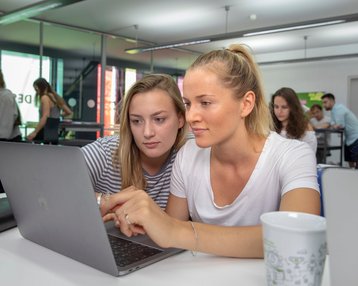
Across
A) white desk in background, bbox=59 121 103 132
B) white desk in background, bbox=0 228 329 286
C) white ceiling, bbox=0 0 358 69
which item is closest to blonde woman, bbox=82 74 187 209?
white desk in background, bbox=0 228 329 286

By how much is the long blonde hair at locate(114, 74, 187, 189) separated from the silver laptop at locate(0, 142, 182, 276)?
0.43 m

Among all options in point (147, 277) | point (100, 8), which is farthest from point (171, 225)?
point (100, 8)

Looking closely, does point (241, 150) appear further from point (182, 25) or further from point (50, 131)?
point (182, 25)

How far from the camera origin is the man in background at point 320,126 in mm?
5996

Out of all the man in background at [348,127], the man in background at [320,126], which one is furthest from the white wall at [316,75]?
the man in background at [348,127]

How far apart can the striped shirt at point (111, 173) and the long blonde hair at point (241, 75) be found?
0.37m

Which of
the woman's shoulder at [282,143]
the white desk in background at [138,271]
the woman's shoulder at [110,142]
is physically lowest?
the white desk in background at [138,271]

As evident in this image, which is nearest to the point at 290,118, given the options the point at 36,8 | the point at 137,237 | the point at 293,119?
the point at 293,119

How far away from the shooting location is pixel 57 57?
769cm

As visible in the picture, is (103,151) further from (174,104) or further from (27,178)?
(27,178)

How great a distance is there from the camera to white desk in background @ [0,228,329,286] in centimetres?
66

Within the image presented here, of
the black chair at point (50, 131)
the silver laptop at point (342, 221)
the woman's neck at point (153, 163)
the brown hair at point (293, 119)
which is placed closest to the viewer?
the silver laptop at point (342, 221)

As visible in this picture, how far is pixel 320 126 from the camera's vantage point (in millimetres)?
6988

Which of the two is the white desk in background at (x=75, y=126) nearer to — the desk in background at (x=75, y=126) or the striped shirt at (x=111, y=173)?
the desk in background at (x=75, y=126)
